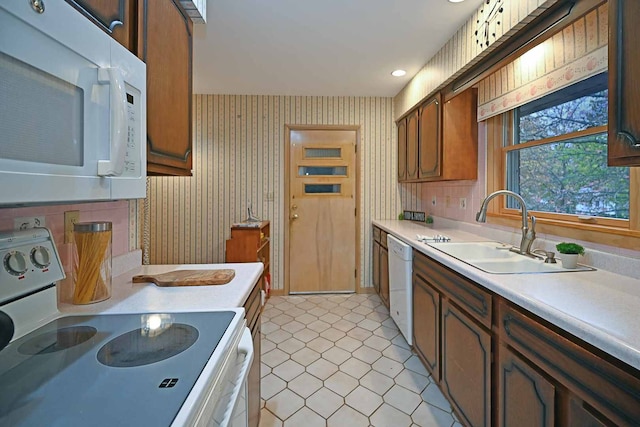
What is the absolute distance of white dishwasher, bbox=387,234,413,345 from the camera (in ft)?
7.69

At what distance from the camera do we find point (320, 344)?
2600 millimetres

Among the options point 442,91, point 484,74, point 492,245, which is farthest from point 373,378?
point 442,91

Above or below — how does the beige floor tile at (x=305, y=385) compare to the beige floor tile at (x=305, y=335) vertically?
below

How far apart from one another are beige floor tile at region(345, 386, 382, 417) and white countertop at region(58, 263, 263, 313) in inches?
42.2

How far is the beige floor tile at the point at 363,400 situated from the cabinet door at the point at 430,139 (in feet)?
5.73

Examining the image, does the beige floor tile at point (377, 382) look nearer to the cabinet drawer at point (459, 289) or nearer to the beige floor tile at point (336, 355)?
the beige floor tile at point (336, 355)

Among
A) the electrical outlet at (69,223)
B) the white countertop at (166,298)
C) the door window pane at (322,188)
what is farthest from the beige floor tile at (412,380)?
the door window pane at (322,188)

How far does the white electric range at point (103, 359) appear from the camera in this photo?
0.53 m

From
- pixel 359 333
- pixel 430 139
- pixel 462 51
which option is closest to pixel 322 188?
pixel 430 139

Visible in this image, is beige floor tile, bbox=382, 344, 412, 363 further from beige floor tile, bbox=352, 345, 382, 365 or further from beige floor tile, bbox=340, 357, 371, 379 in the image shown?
beige floor tile, bbox=340, 357, 371, 379

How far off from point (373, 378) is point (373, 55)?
2.46 metres

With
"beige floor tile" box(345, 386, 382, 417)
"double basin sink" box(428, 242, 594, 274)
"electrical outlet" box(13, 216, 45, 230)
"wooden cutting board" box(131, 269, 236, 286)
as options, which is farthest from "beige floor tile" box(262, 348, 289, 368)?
"electrical outlet" box(13, 216, 45, 230)

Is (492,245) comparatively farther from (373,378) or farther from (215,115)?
(215,115)

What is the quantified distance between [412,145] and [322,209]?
1.27 m
